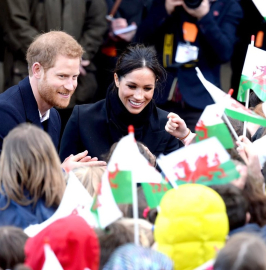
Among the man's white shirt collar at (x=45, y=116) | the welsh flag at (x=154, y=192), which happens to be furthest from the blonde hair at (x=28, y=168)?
the man's white shirt collar at (x=45, y=116)

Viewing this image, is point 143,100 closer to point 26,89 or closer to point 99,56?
point 26,89

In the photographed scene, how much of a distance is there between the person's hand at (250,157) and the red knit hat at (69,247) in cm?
115

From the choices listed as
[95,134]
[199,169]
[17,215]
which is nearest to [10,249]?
[17,215]

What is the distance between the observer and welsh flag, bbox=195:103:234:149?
4.04 m

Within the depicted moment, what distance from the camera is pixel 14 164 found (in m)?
3.65

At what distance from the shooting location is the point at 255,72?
504cm

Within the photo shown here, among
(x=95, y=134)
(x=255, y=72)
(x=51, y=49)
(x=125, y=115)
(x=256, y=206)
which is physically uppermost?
(x=51, y=49)

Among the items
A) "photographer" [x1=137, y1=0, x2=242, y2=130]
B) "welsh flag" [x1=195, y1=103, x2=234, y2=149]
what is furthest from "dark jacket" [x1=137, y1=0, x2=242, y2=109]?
"welsh flag" [x1=195, y1=103, x2=234, y2=149]

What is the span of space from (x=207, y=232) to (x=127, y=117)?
218 cm

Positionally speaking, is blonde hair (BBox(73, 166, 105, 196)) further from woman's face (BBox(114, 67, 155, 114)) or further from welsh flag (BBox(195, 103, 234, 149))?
woman's face (BBox(114, 67, 155, 114))

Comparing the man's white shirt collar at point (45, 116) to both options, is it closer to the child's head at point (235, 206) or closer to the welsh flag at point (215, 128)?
the welsh flag at point (215, 128)

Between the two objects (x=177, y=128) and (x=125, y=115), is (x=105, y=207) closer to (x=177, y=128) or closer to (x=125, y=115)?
(x=177, y=128)

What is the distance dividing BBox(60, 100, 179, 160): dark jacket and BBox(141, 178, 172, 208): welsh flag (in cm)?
146

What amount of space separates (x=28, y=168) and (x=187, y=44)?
2.91 meters
